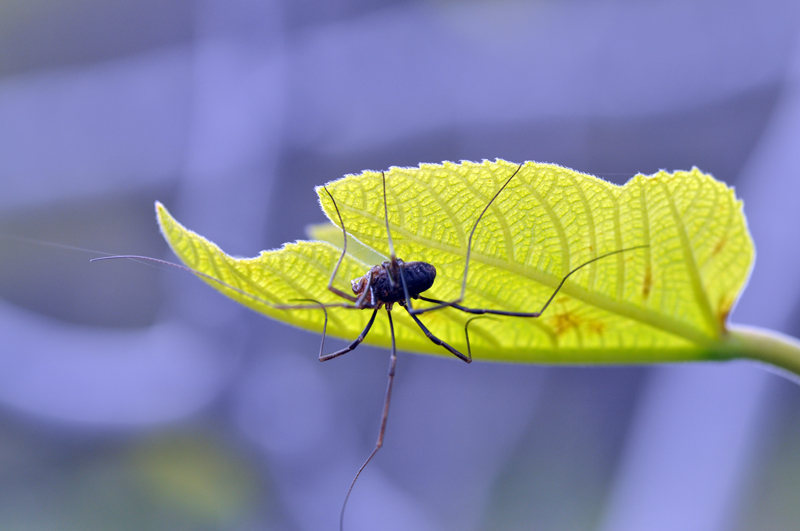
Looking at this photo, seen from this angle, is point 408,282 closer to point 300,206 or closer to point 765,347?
point 765,347

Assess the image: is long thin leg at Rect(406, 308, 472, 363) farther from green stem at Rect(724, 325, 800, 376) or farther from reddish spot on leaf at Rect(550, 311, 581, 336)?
green stem at Rect(724, 325, 800, 376)

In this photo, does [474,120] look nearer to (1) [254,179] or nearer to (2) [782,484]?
(1) [254,179]

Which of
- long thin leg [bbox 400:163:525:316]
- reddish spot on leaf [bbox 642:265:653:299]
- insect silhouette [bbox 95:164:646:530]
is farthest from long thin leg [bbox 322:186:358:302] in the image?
reddish spot on leaf [bbox 642:265:653:299]

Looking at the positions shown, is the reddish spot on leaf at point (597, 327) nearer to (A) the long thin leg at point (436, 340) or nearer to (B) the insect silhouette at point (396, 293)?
(B) the insect silhouette at point (396, 293)

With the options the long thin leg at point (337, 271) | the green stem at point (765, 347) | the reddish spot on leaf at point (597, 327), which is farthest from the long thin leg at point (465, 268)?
the green stem at point (765, 347)

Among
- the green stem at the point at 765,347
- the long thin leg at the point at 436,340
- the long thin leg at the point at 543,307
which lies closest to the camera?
the green stem at the point at 765,347

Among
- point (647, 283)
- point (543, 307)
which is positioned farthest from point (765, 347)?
point (543, 307)

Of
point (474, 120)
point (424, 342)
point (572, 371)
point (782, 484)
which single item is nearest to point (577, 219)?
point (424, 342)
